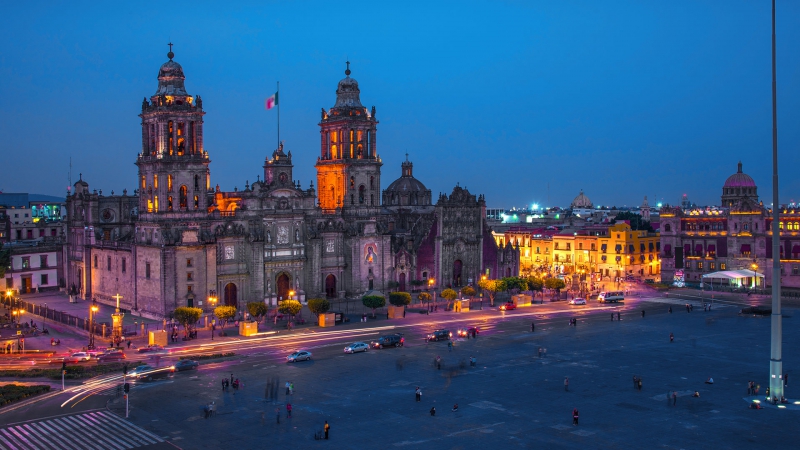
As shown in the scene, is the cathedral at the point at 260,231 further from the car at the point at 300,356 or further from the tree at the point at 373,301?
the car at the point at 300,356

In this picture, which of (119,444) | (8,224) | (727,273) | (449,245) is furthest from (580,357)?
(8,224)

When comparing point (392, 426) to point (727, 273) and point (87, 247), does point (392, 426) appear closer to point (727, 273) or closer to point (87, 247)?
point (87, 247)

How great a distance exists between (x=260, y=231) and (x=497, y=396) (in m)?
46.1

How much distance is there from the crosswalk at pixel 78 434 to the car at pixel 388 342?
2712 centimetres

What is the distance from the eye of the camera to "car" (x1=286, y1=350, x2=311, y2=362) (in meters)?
65.9

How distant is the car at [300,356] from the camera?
65938 mm

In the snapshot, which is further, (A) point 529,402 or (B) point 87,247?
(B) point 87,247

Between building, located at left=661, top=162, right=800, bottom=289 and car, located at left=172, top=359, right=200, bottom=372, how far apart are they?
82517mm

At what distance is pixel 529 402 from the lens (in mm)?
53719

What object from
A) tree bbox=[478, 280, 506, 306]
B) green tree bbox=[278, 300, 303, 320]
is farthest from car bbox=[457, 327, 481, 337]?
tree bbox=[478, 280, 506, 306]

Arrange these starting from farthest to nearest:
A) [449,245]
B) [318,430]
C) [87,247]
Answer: [449,245] → [87,247] → [318,430]

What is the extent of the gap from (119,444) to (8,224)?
103 m

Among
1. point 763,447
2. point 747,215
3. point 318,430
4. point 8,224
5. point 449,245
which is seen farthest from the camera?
point 8,224

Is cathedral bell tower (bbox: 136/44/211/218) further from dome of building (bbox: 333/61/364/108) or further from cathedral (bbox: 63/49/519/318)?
dome of building (bbox: 333/61/364/108)
